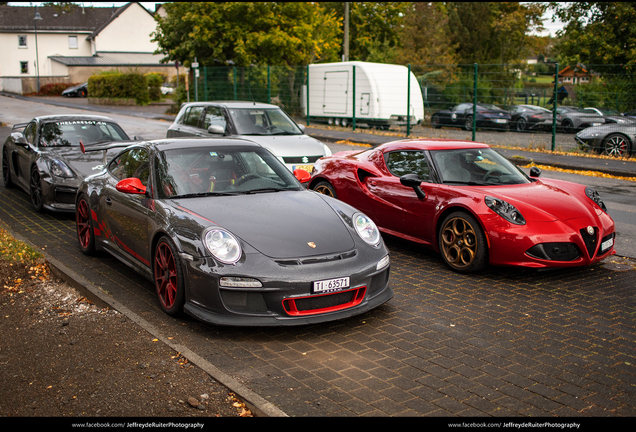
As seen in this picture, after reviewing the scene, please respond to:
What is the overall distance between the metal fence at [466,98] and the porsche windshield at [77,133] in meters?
12.5

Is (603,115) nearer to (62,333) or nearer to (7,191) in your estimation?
(7,191)

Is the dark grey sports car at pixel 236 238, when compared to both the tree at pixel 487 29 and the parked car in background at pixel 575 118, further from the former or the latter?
the tree at pixel 487 29

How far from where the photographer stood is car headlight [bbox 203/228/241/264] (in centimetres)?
460

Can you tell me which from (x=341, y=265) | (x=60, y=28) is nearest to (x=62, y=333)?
(x=341, y=265)

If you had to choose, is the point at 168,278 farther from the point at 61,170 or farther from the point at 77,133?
the point at 77,133

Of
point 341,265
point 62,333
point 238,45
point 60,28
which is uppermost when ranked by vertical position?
point 60,28

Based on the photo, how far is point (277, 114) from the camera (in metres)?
12.6

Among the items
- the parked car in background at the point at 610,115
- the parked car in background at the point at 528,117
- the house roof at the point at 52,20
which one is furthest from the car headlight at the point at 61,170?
the house roof at the point at 52,20

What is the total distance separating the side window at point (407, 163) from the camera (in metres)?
7.03

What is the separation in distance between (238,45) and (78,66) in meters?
37.7

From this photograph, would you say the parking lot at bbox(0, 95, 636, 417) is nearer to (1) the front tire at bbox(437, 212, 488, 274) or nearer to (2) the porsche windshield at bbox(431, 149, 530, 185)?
(1) the front tire at bbox(437, 212, 488, 274)

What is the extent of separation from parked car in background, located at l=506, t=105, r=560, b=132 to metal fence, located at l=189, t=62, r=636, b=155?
0.04 meters

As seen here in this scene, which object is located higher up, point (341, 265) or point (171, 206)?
point (171, 206)

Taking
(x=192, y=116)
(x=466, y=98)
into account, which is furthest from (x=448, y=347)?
(x=466, y=98)
